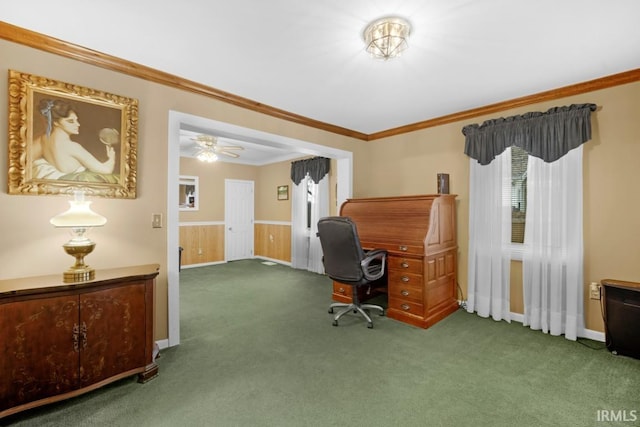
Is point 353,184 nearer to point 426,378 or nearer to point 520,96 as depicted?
point 520,96

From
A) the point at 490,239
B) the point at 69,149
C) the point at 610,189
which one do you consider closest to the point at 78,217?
the point at 69,149

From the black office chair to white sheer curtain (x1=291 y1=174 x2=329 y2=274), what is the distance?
239cm

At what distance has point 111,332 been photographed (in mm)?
1933

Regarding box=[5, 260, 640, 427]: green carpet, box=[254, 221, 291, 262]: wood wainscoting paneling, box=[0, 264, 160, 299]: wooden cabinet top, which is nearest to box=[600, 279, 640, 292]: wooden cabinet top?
box=[5, 260, 640, 427]: green carpet

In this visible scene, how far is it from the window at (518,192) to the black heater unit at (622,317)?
0.86 metres

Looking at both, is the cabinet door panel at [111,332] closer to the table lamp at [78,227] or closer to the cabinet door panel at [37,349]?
the cabinet door panel at [37,349]

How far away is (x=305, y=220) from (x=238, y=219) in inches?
79.3

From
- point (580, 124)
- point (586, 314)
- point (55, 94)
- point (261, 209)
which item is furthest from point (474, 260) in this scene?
point (261, 209)

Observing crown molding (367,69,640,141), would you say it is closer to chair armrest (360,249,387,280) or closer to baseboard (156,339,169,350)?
chair armrest (360,249,387,280)

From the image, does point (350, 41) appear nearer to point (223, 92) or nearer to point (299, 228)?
point (223, 92)

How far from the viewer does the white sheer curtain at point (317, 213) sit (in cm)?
555

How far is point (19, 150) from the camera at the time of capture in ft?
6.31

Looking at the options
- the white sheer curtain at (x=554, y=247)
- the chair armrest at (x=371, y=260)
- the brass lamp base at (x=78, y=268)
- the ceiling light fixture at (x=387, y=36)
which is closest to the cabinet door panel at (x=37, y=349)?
the brass lamp base at (x=78, y=268)

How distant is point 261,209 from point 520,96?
566cm
